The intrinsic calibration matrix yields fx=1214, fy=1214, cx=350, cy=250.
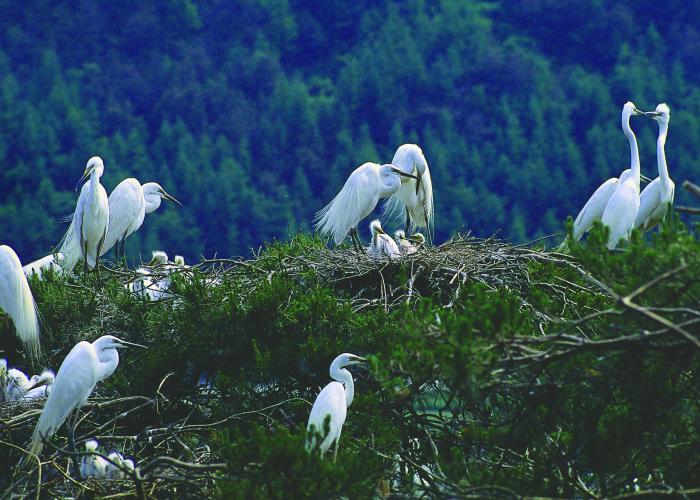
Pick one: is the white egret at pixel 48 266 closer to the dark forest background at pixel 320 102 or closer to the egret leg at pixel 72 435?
the egret leg at pixel 72 435

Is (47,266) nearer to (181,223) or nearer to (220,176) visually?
(181,223)

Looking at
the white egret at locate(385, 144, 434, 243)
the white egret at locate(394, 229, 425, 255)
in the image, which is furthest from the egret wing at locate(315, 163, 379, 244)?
the white egret at locate(385, 144, 434, 243)

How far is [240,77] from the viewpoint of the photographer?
35781mm

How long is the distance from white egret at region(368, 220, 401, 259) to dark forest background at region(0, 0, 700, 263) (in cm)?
1618

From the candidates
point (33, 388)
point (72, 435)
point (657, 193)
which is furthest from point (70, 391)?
point (657, 193)

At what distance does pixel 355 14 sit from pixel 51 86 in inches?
382

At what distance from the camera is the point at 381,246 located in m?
8.12

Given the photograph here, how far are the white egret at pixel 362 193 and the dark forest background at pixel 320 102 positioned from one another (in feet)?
50.8

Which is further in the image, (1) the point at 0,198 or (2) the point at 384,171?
(1) the point at 0,198

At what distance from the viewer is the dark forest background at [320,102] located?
2781cm

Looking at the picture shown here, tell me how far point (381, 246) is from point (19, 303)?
237cm

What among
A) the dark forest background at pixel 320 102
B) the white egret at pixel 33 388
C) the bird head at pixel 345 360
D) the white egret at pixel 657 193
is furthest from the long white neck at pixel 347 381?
the dark forest background at pixel 320 102

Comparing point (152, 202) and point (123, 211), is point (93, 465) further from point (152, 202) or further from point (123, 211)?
point (152, 202)

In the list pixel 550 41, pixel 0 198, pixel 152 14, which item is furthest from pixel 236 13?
pixel 0 198
